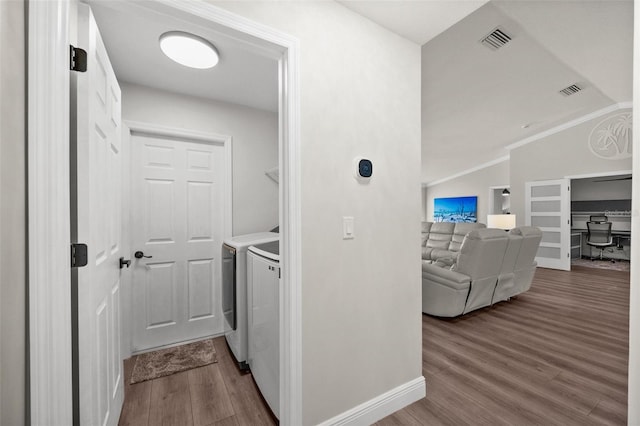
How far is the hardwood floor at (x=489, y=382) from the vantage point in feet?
5.29

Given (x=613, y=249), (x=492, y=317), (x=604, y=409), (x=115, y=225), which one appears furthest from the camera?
(x=613, y=249)

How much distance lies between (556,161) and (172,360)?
7.90 meters

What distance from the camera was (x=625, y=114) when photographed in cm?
510

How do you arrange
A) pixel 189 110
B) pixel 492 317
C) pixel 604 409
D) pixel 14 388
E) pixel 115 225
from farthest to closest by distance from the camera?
pixel 492 317, pixel 189 110, pixel 604 409, pixel 115 225, pixel 14 388

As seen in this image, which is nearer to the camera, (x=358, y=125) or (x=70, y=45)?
(x=70, y=45)

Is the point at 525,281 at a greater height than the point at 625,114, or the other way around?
the point at 625,114

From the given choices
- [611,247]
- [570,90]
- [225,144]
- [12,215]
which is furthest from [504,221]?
[12,215]

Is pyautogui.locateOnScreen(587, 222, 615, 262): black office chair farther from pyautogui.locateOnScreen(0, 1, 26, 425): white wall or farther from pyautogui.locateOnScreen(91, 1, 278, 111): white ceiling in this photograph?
pyautogui.locateOnScreen(0, 1, 26, 425): white wall

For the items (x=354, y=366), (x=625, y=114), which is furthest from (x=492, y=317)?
(x=625, y=114)

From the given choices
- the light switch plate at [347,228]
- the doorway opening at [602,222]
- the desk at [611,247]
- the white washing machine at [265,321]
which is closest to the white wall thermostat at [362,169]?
the light switch plate at [347,228]

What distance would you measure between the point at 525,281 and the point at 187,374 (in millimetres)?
4254

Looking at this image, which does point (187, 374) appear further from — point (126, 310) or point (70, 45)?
point (70, 45)

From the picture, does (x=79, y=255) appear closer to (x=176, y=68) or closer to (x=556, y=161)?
(x=176, y=68)

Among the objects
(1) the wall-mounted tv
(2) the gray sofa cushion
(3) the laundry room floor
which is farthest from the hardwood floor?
(1) the wall-mounted tv
